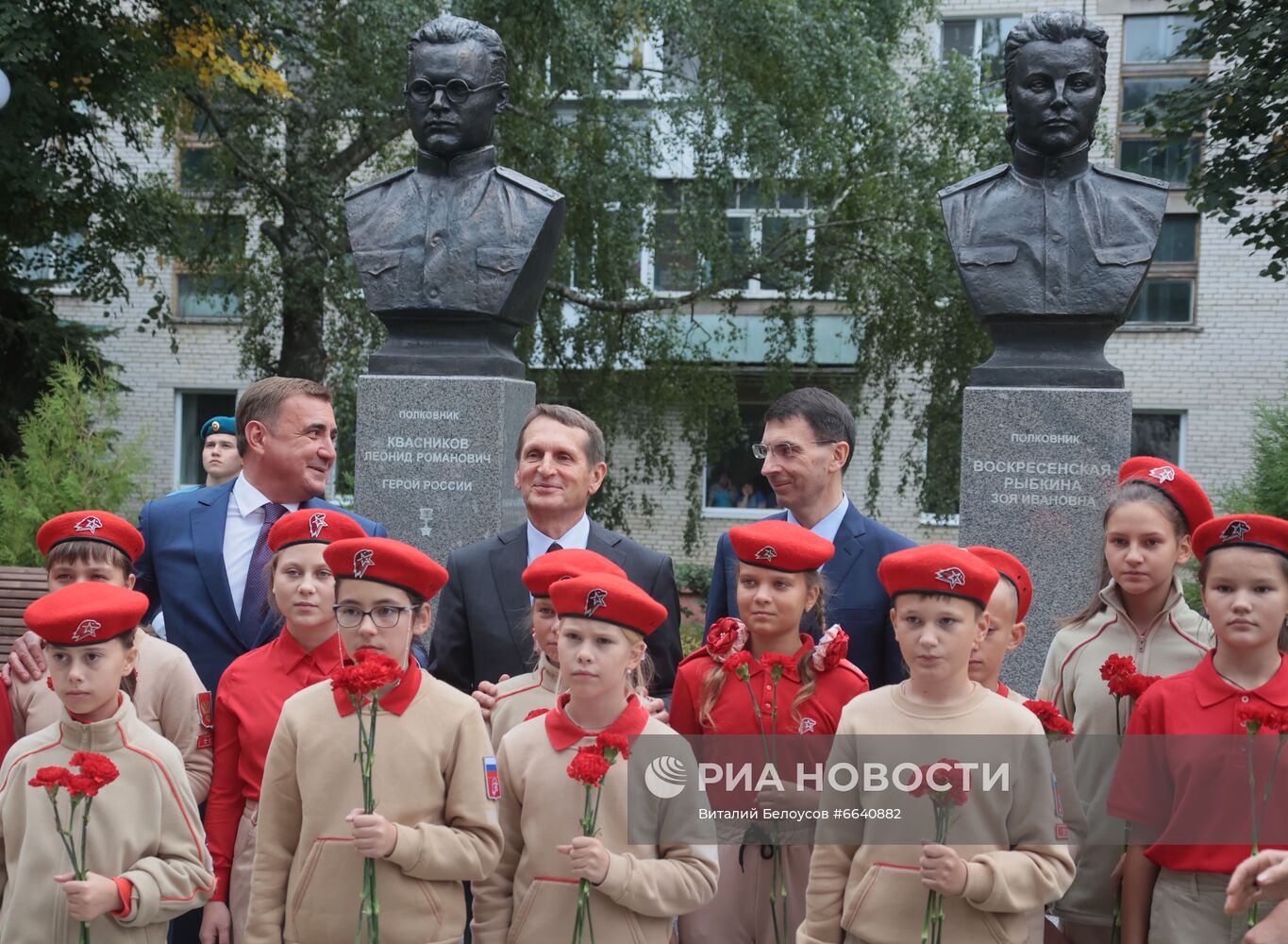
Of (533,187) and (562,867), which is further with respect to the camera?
(533,187)

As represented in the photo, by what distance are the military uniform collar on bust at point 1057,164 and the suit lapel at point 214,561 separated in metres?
3.75

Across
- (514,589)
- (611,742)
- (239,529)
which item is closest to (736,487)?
(514,589)

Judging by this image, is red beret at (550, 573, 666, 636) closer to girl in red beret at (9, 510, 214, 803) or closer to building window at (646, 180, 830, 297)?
girl in red beret at (9, 510, 214, 803)

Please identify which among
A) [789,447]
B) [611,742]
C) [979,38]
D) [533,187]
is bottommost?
[611,742]

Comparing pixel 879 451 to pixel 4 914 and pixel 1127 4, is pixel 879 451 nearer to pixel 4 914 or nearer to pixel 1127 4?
pixel 1127 4

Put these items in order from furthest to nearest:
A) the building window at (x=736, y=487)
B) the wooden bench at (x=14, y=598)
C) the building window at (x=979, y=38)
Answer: the building window at (x=736, y=487) < the building window at (x=979, y=38) < the wooden bench at (x=14, y=598)

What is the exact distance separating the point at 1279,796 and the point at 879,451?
10605mm

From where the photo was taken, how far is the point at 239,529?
4125mm

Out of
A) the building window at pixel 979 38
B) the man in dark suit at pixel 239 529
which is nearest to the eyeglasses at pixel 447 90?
the man in dark suit at pixel 239 529

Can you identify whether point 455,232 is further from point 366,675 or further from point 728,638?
point 366,675

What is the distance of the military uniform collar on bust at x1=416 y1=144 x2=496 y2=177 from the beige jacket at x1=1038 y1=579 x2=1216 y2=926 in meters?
3.67

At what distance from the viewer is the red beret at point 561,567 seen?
3324 millimetres

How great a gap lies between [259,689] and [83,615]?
0.52 meters

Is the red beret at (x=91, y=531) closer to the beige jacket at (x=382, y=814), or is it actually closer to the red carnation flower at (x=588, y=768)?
the beige jacket at (x=382, y=814)
